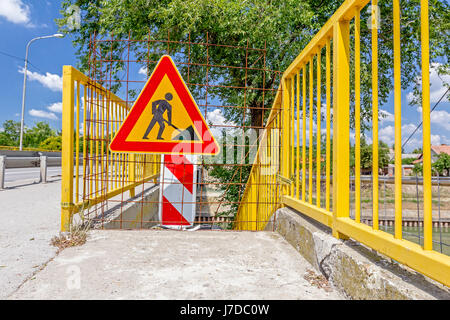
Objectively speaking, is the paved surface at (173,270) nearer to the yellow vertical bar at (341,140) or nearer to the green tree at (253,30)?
the yellow vertical bar at (341,140)

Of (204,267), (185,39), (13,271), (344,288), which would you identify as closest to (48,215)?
(13,271)

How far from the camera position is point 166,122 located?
3250 millimetres

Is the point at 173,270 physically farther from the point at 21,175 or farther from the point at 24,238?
the point at 21,175

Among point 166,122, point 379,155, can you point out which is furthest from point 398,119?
point 166,122

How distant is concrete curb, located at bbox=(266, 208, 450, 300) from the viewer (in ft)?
4.51

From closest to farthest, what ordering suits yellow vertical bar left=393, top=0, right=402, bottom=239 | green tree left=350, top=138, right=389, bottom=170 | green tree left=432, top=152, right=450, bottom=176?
yellow vertical bar left=393, top=0, right=402, bottom=239, green tree left=432, top=152, right=450, bottom=176, green tree left=350, top=138, right=389, bottom=170

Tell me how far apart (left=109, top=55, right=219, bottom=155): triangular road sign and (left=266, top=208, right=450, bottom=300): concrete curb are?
1325 millimetres

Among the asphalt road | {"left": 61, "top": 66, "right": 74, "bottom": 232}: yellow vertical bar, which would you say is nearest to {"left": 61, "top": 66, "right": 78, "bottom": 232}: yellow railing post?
{"left": 61, "top": 66, "right": 74, "bottom": 232}: yellow vertical bar

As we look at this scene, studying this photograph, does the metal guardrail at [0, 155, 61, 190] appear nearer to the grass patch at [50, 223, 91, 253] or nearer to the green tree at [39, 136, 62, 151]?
the grass patch at [50, 223, 91, 253]

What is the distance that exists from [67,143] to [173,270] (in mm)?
1892

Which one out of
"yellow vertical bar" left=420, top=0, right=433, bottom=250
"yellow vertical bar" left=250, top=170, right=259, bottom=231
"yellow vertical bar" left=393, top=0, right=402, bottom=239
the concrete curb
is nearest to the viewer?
"yellow vertical bar" left=420, top=0, right=433, bottom=250

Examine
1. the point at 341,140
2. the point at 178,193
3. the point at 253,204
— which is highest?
the point at 341,140

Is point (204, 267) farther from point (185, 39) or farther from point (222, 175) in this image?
point (185, 39)
